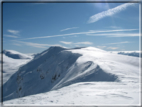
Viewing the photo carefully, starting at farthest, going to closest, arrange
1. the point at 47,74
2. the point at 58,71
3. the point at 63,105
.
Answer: the point at 47,74 → the point at 58,71 → the point at 63,105

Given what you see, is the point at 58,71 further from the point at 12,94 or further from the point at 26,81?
the point at 12,94

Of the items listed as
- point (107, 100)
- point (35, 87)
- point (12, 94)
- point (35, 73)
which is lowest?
point (12, 94)

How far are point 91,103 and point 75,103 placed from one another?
807mm

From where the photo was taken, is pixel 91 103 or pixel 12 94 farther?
pixel 12 94

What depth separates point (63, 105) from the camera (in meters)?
5.16

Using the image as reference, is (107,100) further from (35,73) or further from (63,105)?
(35,73)

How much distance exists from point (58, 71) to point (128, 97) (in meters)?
32.6

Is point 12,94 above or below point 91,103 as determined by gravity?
below

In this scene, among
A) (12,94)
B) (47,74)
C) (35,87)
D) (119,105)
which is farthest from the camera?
(12,94)

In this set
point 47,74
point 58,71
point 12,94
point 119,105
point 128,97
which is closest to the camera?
point 119,105

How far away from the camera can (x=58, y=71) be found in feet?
121

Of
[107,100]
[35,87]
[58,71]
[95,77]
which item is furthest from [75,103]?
[35,87]

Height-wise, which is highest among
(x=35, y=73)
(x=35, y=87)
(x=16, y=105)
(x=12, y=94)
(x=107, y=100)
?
(x=107, y=100)

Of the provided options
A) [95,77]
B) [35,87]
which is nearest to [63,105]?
[95,77]
